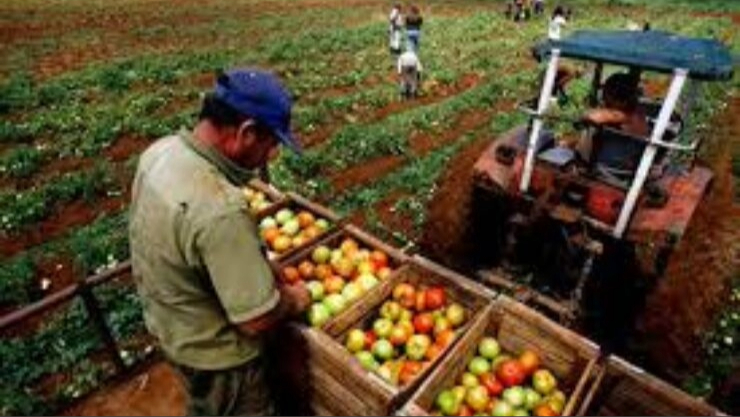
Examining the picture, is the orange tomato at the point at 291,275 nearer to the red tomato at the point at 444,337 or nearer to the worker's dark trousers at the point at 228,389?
the worker's dark trousers at the point at 228,389

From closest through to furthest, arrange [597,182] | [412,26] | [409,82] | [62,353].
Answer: [597,182]
[62,353]
[409,82]
[412,26]

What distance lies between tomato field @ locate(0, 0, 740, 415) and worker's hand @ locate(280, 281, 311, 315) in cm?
297

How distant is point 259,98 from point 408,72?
12.2 metres

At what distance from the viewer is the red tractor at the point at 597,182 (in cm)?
505

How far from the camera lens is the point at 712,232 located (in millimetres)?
5914

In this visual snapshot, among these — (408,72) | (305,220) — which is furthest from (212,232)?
(408,72)

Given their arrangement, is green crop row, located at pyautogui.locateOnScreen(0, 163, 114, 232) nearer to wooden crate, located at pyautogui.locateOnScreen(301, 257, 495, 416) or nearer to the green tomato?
wooden crate, located at pyautogui.locateOnScreen(301, 257, 495, 416)

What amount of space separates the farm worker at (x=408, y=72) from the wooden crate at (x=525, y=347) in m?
11.2

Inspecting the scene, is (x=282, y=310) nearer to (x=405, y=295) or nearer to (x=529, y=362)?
(x=405, y=295)

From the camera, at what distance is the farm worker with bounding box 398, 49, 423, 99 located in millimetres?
14523

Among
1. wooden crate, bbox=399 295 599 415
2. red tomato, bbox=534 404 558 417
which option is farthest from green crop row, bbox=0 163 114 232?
red tomato, bbox=534 404 558 417

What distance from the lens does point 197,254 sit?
2967 millimetres

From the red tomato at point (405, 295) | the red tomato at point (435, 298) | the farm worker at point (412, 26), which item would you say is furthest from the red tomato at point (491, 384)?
the farm worker at point (412, 26)

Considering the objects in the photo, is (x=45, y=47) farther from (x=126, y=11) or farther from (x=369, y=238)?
(x=369, y=238)
